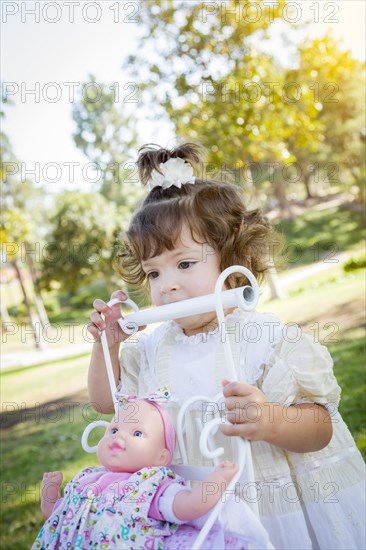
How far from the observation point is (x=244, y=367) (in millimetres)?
1912

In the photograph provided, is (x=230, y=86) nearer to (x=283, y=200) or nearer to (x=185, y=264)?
(x=185, y=264)

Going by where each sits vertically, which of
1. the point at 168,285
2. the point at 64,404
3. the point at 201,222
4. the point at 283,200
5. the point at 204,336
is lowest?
the point at 64,404

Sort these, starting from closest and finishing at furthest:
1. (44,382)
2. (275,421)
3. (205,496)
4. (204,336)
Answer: (205,496), (275,421), (204,336), (44,382)

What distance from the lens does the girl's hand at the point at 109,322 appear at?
2059 mm

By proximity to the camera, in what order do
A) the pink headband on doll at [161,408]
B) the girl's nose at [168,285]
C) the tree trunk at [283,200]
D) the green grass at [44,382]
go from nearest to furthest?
the pink headband on doll at [161,408], the girl's nose at [168,285], the green grass at [44,382], the tree trunk at [283,200]

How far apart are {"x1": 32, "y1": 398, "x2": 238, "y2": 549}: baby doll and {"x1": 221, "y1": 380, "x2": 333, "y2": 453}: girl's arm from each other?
15 cm

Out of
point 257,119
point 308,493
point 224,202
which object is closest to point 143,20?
point 257,119

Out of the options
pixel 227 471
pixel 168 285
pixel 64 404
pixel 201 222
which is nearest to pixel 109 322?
pixel 168 285

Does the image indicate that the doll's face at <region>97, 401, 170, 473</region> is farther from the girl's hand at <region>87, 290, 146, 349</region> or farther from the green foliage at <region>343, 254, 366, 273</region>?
the green foliage at <region>343, 254, 366, 273</region>

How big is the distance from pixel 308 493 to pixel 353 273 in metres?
11.1

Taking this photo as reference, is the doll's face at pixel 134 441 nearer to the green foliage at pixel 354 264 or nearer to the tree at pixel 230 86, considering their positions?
the tree at pixel 230 86

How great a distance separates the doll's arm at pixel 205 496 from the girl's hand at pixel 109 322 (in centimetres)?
75

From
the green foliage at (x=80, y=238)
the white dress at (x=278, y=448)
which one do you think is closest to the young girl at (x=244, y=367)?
the white dress at (x=278, y=448)

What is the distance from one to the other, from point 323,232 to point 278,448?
2132cm
